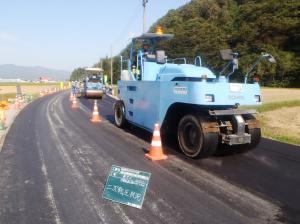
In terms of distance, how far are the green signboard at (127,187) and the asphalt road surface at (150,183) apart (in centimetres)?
11

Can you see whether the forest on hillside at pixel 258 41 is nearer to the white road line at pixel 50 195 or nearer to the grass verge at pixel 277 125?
the grass verge at pixel 277 125

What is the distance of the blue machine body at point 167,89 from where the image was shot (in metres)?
7.53

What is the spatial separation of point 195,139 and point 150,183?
7.36 feet

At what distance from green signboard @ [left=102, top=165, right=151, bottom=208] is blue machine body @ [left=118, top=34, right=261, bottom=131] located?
103 inches

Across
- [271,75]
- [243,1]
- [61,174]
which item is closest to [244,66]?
[271,75]

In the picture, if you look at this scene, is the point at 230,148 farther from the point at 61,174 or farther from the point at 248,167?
the point at 61,174

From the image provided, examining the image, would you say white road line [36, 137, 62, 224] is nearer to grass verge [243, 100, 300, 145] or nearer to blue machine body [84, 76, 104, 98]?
grass verge [243, 100, 300, 145]

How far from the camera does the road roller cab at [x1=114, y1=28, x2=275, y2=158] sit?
25.0 ft

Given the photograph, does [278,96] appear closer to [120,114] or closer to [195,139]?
[120,114]

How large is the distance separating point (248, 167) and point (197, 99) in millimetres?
1748

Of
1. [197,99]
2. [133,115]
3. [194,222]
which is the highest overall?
[197,99]

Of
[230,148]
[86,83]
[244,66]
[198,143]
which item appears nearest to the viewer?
[198,143]

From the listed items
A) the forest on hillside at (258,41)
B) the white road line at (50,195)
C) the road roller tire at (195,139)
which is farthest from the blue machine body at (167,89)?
the forest on hillside at (258,41)

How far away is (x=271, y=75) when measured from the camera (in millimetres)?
48406
